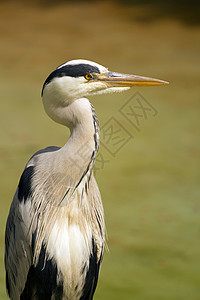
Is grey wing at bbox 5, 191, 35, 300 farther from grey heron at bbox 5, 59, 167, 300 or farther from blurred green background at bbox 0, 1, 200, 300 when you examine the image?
blurred green background at bbox 0, 1, 200, 300

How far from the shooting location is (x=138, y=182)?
4.12 m

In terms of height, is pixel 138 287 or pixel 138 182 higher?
pixel 138 182

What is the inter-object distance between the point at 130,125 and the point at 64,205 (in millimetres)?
2928

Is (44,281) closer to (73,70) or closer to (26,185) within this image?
(26,185)

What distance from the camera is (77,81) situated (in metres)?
2.01

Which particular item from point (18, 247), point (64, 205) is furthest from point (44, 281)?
point (64, 205)

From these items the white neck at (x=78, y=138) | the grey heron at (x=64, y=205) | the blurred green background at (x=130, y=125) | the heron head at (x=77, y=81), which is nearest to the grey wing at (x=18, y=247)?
the grey heron at (x=64, y=205)

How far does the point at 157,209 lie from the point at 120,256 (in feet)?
1.86

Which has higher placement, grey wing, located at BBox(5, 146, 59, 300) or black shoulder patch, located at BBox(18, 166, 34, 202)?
black shoulder patch, located at BBox(18, 166, 34, 202)

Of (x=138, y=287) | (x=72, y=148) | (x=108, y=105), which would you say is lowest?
(x=138, y=287)

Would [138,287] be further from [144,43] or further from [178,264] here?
[144,43]

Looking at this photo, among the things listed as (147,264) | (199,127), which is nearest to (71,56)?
(199,127)

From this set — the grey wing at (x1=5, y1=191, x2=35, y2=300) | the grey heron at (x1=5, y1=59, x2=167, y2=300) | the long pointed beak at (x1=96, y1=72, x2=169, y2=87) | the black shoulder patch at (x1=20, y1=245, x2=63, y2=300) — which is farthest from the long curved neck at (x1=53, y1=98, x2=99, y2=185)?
the black shoulder patch at (x1=20, y1=245, x2=63, y2=300)

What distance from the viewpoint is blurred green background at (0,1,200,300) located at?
3.30 m
